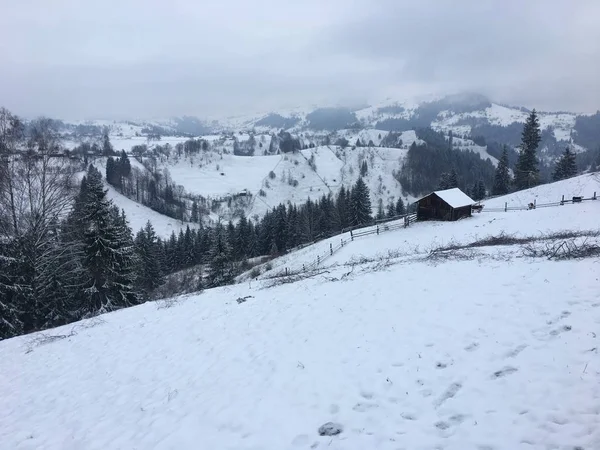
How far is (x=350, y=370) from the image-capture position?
24.2ft

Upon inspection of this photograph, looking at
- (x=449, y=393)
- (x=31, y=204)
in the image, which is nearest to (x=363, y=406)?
(x=449, y=393)

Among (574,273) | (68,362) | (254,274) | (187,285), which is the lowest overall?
(187,285)

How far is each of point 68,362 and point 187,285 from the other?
40.9 metres

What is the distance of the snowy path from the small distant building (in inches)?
1104

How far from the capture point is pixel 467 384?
6156mm

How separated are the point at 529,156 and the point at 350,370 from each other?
6409cm

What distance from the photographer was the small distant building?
128ft

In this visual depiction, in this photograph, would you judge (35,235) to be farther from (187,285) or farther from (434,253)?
(187,285)

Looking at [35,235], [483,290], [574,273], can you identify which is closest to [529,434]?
[483,290]

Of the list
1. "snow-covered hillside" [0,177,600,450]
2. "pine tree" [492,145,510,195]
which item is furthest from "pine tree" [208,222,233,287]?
"pine tree" [492,145,510,195]

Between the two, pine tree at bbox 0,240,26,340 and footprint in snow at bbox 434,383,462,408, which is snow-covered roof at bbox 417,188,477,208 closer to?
footprint in snow at bbox 434,383,462,408

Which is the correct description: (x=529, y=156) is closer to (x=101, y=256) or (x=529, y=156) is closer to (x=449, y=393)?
(x=101, y=256)

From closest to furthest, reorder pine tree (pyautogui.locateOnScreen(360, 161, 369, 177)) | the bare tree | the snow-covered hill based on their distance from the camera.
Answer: the bare tree, the snow-covered hill, pine tree (pyautogui.locateOnScreen(360, 161, 369, 177))

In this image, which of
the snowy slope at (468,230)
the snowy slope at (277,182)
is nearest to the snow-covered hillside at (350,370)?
the snowy slope at (468,230)
